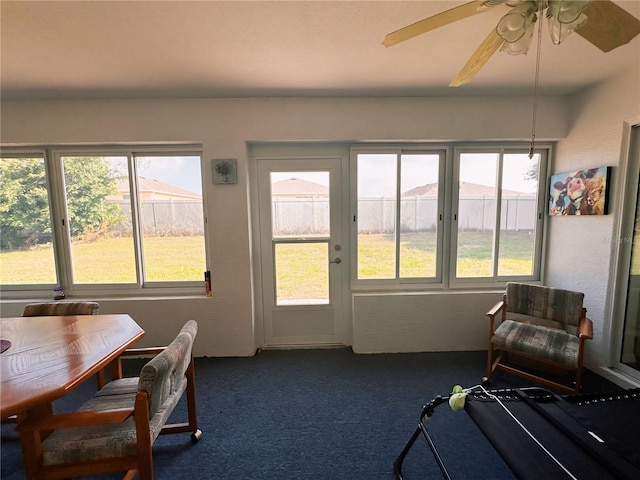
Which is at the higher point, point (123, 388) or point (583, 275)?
point (583, 275)

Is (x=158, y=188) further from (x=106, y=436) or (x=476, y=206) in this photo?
(x=476, y=206)

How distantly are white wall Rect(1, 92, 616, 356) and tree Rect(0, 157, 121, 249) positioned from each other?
0.95 ft

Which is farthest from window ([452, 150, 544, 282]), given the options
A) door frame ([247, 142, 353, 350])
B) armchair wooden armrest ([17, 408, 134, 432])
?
armchair wooden armrest ([17, 408, 134, 432])

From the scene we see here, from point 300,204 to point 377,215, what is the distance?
0.82 m

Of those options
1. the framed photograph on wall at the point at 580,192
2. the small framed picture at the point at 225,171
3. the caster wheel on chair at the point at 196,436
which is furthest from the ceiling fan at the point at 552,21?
the caster wheel on chair at the point at 196,436

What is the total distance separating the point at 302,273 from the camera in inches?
115

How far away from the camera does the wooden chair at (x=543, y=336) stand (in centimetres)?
206

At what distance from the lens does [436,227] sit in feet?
9.50

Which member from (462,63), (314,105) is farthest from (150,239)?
(462,63)

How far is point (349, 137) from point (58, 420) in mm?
2694

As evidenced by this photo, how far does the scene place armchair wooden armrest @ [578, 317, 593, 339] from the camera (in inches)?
79.1

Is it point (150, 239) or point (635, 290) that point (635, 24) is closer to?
point (635, 290)

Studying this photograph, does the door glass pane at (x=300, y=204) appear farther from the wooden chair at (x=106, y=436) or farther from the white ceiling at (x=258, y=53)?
the wooden chair at (x=106, y=436)

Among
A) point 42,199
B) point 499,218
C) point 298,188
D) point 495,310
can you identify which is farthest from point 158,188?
point 499,218
